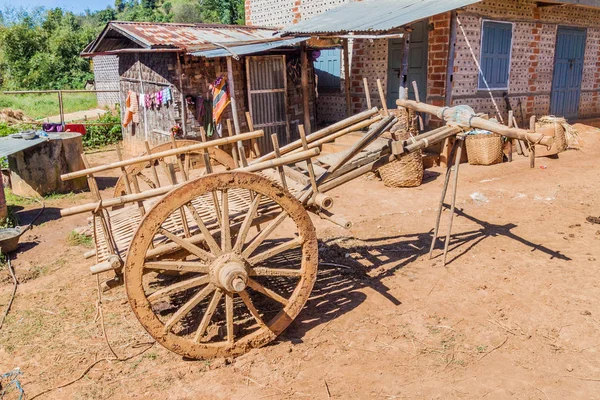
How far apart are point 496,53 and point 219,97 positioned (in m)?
6.11

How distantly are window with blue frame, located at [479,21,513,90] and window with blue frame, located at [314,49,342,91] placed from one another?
3461mm

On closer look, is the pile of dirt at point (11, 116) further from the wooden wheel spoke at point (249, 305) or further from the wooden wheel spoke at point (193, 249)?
the wooden wheel spoke at point (249, 305)

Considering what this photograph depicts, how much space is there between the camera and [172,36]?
1086 cm

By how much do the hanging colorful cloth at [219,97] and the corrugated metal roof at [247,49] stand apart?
872 mm

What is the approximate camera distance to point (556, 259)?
214 inches

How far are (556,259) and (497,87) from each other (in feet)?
22.1

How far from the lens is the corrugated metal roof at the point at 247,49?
9.43 m

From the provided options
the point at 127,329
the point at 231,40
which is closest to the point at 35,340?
the point at 127,329

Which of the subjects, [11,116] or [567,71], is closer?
[567,71]

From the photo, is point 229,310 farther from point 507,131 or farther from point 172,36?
point 172,36

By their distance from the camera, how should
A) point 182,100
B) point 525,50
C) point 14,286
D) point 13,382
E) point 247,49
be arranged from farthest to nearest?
point 525,50, point 182,100, point 247,49, point 14,286, point 13,382

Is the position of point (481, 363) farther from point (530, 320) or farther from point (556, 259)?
point (556, 259)

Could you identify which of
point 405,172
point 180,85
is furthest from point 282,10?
point 405,172

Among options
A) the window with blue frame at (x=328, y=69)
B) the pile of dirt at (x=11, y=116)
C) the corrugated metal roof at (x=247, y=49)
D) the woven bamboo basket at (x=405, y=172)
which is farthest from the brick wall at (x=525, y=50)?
the pile of dirt at (x=11, y=116)
